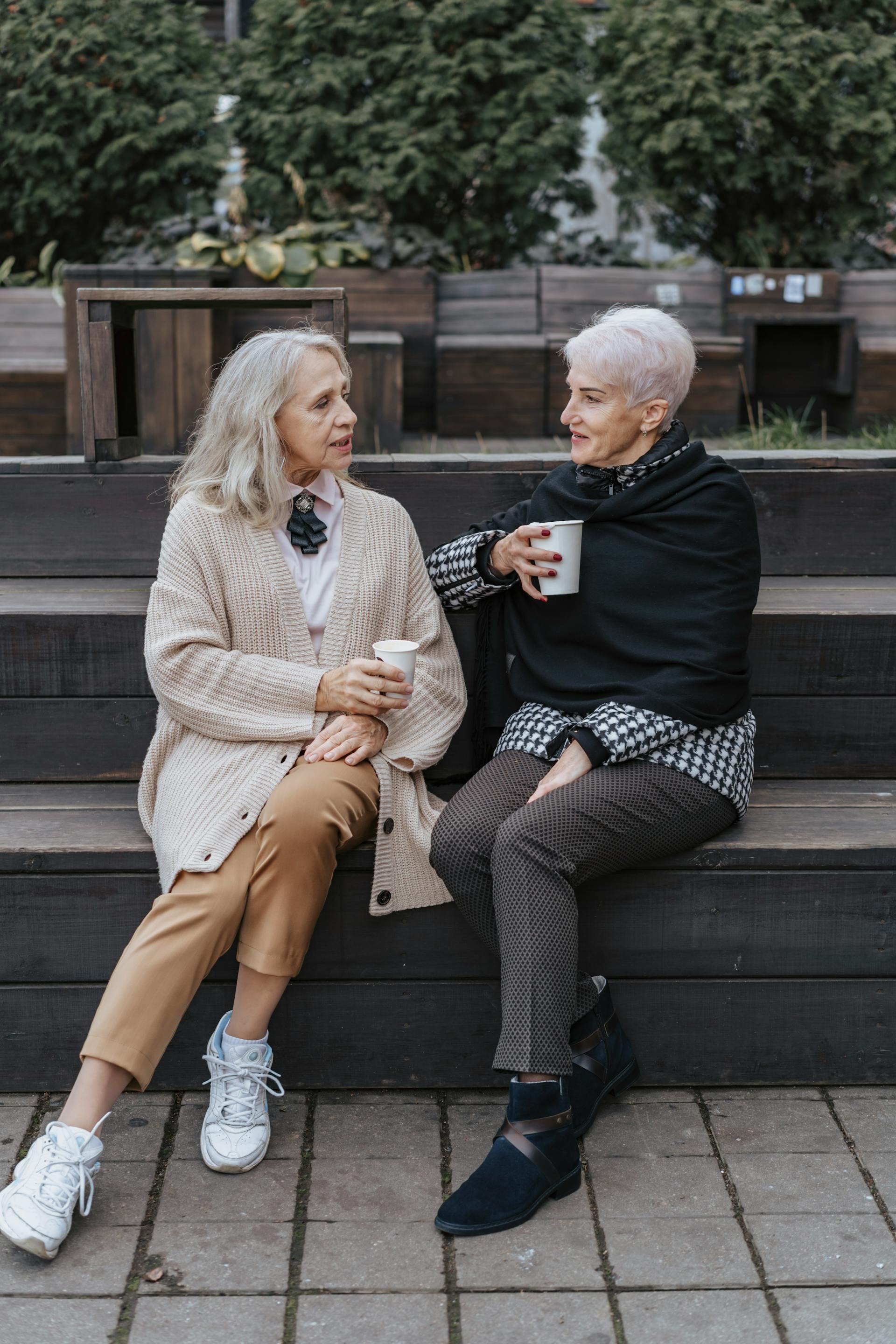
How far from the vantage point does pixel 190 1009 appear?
2.53 meters

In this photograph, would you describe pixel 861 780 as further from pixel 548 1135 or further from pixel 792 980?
pixel 548 1135

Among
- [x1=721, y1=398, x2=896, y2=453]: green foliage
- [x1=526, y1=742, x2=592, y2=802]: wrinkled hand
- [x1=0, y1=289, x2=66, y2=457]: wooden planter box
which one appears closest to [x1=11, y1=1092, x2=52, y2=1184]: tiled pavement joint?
[x1=526, y1=742, x2=592, y2=802]: wrinkled hand

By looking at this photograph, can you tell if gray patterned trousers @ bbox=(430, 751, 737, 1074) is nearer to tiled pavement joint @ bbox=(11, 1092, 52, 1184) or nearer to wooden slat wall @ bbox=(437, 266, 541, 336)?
tiled pavement joint @ bbox=(11, 1092, 52, 1184)

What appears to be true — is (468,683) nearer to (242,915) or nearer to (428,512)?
(428,512)

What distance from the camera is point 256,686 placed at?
8.14ft

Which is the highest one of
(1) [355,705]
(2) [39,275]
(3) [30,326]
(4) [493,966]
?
(2) [39,275]

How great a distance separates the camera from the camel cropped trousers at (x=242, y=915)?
7.25 ft

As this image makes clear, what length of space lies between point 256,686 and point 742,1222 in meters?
1.22

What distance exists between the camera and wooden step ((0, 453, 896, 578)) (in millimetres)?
3127

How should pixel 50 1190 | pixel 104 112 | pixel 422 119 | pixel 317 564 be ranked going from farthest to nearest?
1. pixel 422 119
2. pixel 104 112
3. pixel 317 564
4. pixel 50 1190

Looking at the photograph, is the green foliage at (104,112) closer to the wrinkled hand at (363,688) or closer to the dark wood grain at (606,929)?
the wrinkled hand at (363,688)

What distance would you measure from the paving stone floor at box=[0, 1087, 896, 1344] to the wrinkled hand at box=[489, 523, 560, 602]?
3.18 ft

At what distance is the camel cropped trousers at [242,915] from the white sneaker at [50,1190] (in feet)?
0.42

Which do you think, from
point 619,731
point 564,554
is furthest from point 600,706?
point 564,554
